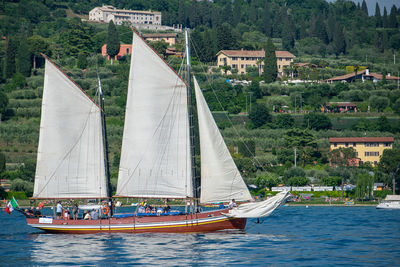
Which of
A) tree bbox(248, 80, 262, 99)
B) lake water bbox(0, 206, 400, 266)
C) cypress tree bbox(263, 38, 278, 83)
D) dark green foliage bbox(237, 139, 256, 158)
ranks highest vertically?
cypress tree bbox(263, 38, 278, 83)

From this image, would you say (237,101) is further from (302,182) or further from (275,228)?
(275,228)

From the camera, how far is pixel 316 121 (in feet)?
478

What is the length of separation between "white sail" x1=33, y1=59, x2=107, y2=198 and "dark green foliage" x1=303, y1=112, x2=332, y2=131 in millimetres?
91148

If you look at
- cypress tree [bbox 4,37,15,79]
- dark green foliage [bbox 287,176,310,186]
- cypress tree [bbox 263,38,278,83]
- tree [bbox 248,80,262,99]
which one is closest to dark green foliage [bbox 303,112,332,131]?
tree [bbox 248,80,262,99]

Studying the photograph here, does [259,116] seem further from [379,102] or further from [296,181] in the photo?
[296,181]

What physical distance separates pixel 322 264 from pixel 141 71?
897 inches

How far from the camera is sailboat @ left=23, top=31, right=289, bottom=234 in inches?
2162

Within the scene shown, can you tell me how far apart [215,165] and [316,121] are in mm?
93980

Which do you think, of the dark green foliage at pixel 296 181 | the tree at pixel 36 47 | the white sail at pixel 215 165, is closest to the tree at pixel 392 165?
the dark green foliage at pixel 296 181

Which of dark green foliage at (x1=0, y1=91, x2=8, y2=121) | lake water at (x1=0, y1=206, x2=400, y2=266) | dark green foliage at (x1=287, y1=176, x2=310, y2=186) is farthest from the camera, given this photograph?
dark green foliage at (x1=0, y1=91, x2=8, y2=121)

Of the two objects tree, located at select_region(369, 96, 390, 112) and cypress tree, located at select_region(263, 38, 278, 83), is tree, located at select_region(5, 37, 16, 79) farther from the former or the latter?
tree, located at select_region(369, 96, 390, 112)

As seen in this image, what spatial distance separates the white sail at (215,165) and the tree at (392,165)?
5596 centimetres

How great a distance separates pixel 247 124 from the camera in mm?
149750

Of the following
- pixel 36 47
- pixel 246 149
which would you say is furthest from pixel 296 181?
pixel 36 47
